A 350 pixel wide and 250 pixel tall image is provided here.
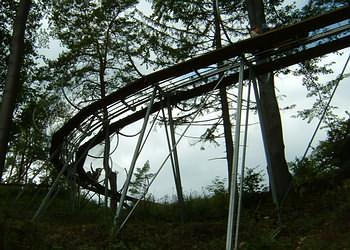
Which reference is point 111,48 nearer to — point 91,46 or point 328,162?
point 91,46

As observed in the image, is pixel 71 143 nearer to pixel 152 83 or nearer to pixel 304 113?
pixel 152 83

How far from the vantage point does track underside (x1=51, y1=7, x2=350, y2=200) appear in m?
5.33

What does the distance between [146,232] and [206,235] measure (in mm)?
900

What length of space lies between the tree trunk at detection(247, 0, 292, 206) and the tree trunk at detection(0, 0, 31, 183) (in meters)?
4.92

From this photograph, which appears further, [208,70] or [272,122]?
[272,122]

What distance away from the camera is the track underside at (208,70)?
5.33m

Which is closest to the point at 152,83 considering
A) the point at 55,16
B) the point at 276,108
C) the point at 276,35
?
the point at 276,35

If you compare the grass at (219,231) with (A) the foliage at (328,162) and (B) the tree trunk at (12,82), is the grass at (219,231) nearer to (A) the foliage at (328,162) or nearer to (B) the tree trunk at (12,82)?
(A) the foliage at (328,162)

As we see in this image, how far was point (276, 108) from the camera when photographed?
919 centimetres

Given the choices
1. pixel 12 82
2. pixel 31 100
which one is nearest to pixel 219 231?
pixel 12 82

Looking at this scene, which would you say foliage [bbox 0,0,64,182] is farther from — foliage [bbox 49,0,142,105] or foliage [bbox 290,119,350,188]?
foliage [bbox 290,119,350,188]

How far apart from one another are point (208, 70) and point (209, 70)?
0.02 m

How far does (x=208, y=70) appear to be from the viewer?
6.35 metres

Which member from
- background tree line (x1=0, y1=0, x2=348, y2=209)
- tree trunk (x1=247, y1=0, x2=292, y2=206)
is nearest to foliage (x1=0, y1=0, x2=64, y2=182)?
background tree line (x1=0, y1=0, x2=348, y2=209)
